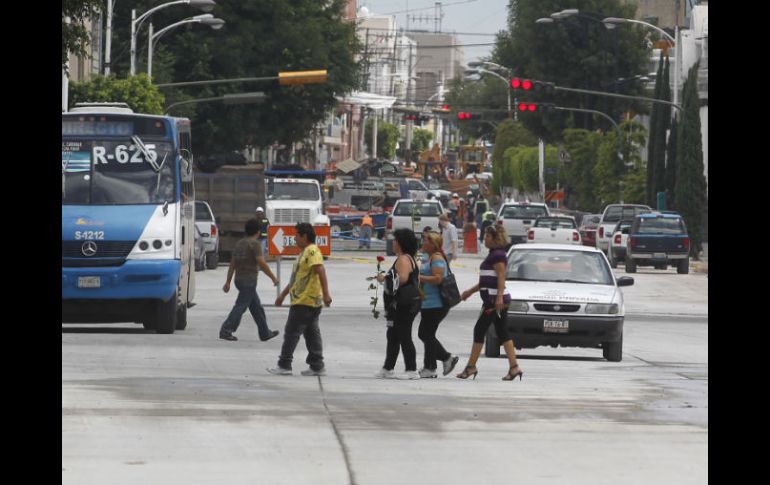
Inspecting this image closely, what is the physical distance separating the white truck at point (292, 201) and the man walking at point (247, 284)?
2732 centimetres

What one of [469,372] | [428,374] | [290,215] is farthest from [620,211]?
[469,372]

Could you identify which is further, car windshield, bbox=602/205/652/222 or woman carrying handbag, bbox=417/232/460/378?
car windshield, bbox=602/205/652/222

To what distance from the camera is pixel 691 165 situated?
63.6 metres

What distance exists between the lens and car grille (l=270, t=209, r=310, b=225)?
53094 millimetres

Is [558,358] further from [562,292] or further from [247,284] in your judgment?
[247,284]

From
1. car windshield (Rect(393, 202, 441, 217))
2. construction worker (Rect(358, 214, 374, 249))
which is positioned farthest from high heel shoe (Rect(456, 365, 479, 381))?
construction worker (Rect(358, 214, 374, 249))

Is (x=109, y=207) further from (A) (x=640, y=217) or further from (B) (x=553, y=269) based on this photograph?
(A) (x=640, y=217)

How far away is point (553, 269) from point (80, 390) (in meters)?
8.59

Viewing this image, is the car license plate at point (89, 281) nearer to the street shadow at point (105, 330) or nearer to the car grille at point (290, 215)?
the street shadow at point (105, 330)

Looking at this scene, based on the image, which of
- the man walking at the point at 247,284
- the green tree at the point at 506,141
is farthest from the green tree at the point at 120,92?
the green tree at the point at 506,141

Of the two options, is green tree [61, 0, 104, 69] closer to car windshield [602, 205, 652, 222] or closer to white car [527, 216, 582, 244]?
white car [527, 216, 582, 244]

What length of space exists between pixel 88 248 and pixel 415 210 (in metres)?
35.3

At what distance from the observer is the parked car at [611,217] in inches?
2258

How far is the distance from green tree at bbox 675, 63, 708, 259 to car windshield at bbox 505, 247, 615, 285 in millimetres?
40298
